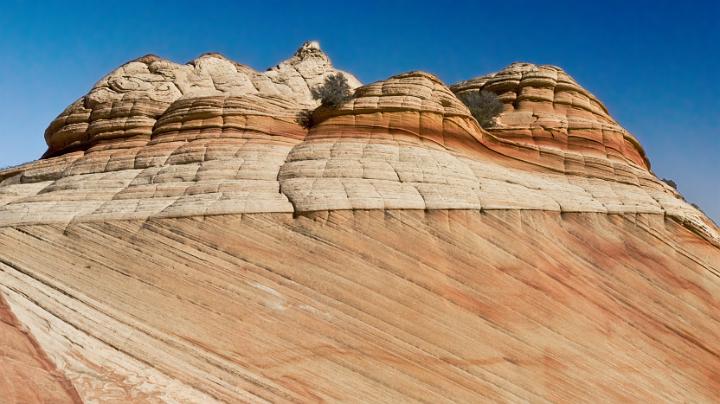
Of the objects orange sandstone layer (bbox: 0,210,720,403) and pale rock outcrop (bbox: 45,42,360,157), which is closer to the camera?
orange sandstone layer (bbox: 0,210,720,403)

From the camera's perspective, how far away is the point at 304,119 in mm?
20328

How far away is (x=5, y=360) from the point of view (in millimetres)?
10688

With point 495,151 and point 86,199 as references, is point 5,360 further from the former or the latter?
point 495,151

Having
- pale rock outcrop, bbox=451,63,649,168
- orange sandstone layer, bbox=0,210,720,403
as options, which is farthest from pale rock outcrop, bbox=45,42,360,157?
pale rock outcrop, bbox=451,63,649,168

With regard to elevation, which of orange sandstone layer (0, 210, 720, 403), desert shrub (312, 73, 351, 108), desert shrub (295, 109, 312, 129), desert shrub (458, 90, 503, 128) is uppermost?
desert shrub (458, 90, 503, 128)

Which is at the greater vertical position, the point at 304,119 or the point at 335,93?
the point at 335,93

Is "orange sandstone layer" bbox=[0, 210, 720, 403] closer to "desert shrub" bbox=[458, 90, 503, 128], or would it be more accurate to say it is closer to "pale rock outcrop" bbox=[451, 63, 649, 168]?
"pale rock outcrop" bbox=[451, 63, 649, 168]

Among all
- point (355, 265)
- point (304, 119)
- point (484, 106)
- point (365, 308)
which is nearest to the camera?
point (365, 308)

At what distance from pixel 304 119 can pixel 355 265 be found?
24.5 ft

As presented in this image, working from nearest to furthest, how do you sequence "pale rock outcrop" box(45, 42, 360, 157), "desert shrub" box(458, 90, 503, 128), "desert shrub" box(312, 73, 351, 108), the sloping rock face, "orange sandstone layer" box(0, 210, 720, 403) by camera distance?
"orange sandstone layer" box(0, 210, 720, 403), the sloping rock face, "desert shrub" box(312, 73, 351, 108), "pale rock outcrop" box(45, 42, 360, 157), "desert shrub" box(458, 90, 503, 128)

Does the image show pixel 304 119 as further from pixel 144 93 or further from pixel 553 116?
pixel 553 116

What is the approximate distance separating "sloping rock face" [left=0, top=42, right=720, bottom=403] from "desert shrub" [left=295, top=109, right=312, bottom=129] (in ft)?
0.77

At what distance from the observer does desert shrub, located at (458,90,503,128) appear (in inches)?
901

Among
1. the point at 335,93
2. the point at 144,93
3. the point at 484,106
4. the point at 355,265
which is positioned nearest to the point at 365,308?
the point at 355,265
